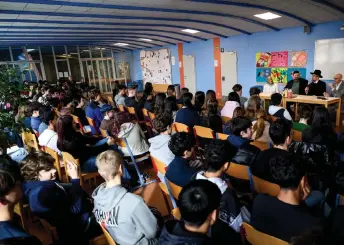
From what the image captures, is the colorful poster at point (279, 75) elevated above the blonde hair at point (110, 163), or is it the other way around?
the colorful poster at point (279, 75)

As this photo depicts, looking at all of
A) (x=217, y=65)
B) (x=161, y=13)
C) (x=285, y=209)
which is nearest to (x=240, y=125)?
(x=285, y=209)

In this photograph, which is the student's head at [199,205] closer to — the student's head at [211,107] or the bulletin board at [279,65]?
the student's head at [211,107]

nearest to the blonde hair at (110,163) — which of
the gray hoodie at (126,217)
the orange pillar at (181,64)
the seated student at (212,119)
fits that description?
the gray hoodie at (126,217)

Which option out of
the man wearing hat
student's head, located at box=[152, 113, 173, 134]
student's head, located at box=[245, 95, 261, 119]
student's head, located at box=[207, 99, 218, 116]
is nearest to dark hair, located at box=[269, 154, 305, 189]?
student's head, located at box=[152, 113, 173, 134]

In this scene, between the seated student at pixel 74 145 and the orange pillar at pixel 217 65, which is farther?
the orange pillar at pixel 217 65

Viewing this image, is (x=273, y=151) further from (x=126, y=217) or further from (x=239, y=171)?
(x=126, y=217)

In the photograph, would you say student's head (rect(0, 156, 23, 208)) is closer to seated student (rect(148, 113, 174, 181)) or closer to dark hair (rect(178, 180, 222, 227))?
dark hair (rect(178, 180, 222, 227))

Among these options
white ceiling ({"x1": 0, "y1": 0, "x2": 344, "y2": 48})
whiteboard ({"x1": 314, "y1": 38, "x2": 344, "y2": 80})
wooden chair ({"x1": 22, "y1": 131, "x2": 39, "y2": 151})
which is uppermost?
white ceiling ({"x1": 0, "y1": 0, "x2": 344, "y2": 48})

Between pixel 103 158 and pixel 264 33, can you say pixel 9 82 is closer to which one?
pixel 103 158

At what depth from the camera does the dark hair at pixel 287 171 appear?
1726mm

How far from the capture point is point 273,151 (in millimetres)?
2463

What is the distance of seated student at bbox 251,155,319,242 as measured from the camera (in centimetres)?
160

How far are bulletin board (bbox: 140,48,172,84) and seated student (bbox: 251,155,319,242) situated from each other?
41.9ft

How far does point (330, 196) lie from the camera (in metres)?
2.73
